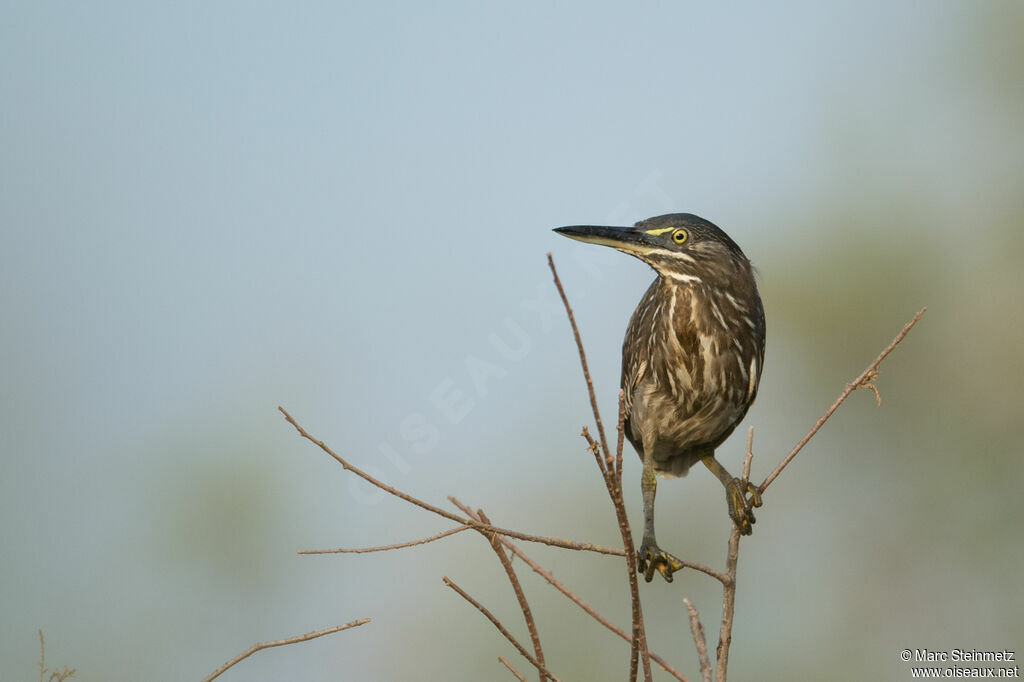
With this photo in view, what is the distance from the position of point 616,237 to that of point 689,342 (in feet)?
1.77

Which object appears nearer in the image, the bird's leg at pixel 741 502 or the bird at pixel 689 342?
the bird's leg at pixel 741 502

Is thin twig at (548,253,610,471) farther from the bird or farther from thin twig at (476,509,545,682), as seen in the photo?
the bird

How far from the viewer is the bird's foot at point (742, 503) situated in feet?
12.3

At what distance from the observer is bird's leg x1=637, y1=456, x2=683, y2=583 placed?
12.1ft

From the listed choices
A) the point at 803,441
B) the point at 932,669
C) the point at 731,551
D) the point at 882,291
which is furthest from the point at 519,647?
the point at 882,291

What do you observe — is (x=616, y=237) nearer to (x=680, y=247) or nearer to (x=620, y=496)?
(x=680, y=247)

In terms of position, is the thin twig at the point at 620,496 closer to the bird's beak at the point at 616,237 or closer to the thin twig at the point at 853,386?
the thin twig at the point at 853,386

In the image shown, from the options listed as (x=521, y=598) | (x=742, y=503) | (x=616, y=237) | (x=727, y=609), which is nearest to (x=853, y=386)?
(x=727, y=609)

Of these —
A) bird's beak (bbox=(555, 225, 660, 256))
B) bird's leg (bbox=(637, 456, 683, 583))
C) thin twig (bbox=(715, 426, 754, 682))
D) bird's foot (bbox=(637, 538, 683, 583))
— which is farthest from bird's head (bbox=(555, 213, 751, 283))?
thin twig (bbox=(715, 426, 754, 682))

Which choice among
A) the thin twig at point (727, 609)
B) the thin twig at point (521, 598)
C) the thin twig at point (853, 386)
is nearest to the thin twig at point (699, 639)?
the thin twig at point (727, 609)

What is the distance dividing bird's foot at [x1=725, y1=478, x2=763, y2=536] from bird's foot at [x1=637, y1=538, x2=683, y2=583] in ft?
0.95

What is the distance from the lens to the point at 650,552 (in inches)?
149

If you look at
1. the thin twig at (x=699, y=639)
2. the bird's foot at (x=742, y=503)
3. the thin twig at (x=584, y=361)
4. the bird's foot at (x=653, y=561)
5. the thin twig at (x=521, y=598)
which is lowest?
the bird's foot at (x=653, y=561)

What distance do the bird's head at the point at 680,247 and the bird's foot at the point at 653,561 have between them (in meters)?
1.08
